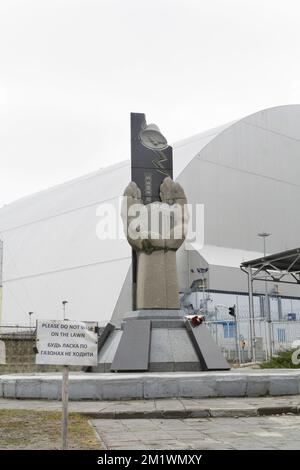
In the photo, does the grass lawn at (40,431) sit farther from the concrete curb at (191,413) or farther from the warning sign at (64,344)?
the warning sign at (64,344)

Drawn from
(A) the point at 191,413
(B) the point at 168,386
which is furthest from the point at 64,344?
(B) the point at 168,386

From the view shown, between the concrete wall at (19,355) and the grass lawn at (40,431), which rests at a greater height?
the concrete wall at (19,355)

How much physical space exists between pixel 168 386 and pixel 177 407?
1.53 meters

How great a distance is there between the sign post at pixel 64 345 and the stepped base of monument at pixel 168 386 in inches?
216

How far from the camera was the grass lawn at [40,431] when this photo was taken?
25.2ft

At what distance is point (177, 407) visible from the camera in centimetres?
1100

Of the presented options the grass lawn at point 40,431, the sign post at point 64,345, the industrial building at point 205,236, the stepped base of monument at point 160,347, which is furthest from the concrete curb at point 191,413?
Result: the industrial building at point 205,236

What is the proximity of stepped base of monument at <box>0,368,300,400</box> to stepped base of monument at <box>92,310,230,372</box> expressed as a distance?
190 centimetres

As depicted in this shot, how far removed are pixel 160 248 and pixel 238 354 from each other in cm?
1701

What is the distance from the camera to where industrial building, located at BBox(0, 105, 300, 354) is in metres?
46.4

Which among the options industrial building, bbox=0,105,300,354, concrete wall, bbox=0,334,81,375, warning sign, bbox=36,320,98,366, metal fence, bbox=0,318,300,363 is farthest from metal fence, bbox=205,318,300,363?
warning sign, bbox=36,320,98,366
